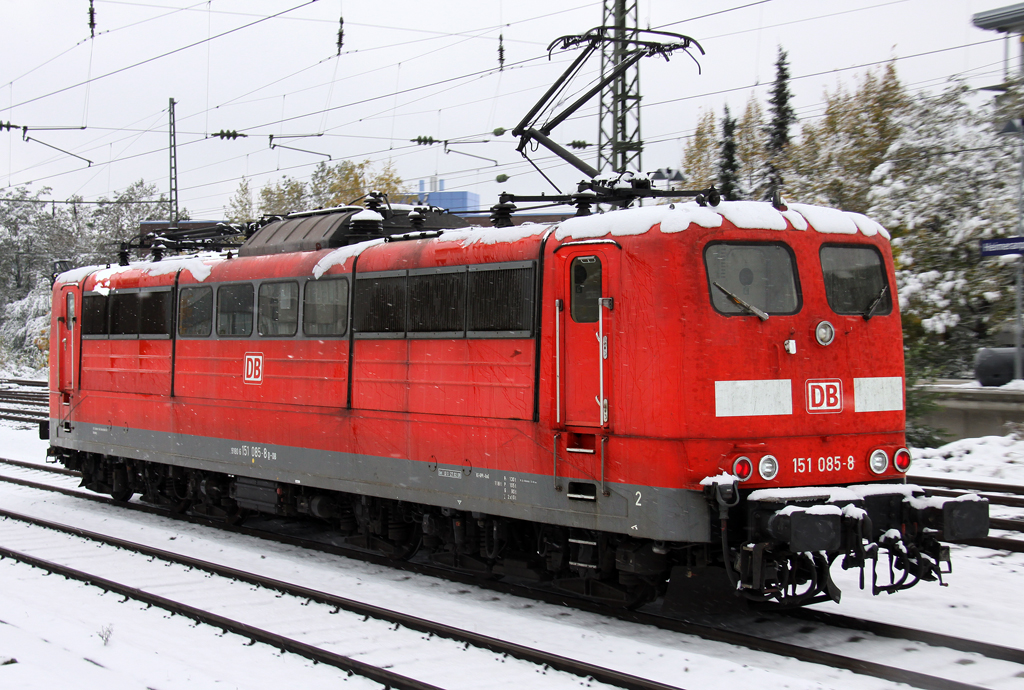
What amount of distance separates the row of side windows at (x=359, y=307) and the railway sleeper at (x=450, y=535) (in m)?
1.75

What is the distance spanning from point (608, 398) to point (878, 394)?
6.92 feet

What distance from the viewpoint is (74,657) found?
635cm

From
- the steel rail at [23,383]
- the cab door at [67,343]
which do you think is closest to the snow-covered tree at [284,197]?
the steel rail at [23,383]

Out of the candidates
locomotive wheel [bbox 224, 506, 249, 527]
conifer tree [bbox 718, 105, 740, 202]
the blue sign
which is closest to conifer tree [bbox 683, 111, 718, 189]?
conifer tree [bbox 718, 105, 740, 202]

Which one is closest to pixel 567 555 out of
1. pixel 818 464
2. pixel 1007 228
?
pixel 818 464

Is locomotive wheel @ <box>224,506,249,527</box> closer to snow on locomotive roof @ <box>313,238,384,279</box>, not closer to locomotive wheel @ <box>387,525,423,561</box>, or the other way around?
locomotive wheel @ <box>387,525,423,561</box>

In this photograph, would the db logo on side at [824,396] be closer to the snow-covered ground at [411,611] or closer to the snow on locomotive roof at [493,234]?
the snow-covered ground at [411,611]

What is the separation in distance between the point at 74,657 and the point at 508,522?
352cm

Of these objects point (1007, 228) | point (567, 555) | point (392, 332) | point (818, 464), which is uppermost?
point (1007, 228)

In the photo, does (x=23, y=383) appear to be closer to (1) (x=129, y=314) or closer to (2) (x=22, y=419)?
(2) (x=22, y=419)

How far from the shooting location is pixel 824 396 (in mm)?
6652

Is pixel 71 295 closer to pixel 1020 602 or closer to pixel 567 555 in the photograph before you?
pixel 567 555

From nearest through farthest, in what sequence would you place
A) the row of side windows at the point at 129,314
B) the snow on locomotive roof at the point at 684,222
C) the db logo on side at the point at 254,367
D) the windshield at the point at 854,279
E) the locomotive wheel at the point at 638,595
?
the snow on locomotive roof at the point at 684,222
the windshield at the point at 854,279
the locomotive wheel at the point at 638,595
the db logo on side at the point at 254,367
the row of side windows at the point at 129,314

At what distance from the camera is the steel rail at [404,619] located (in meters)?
5.68
